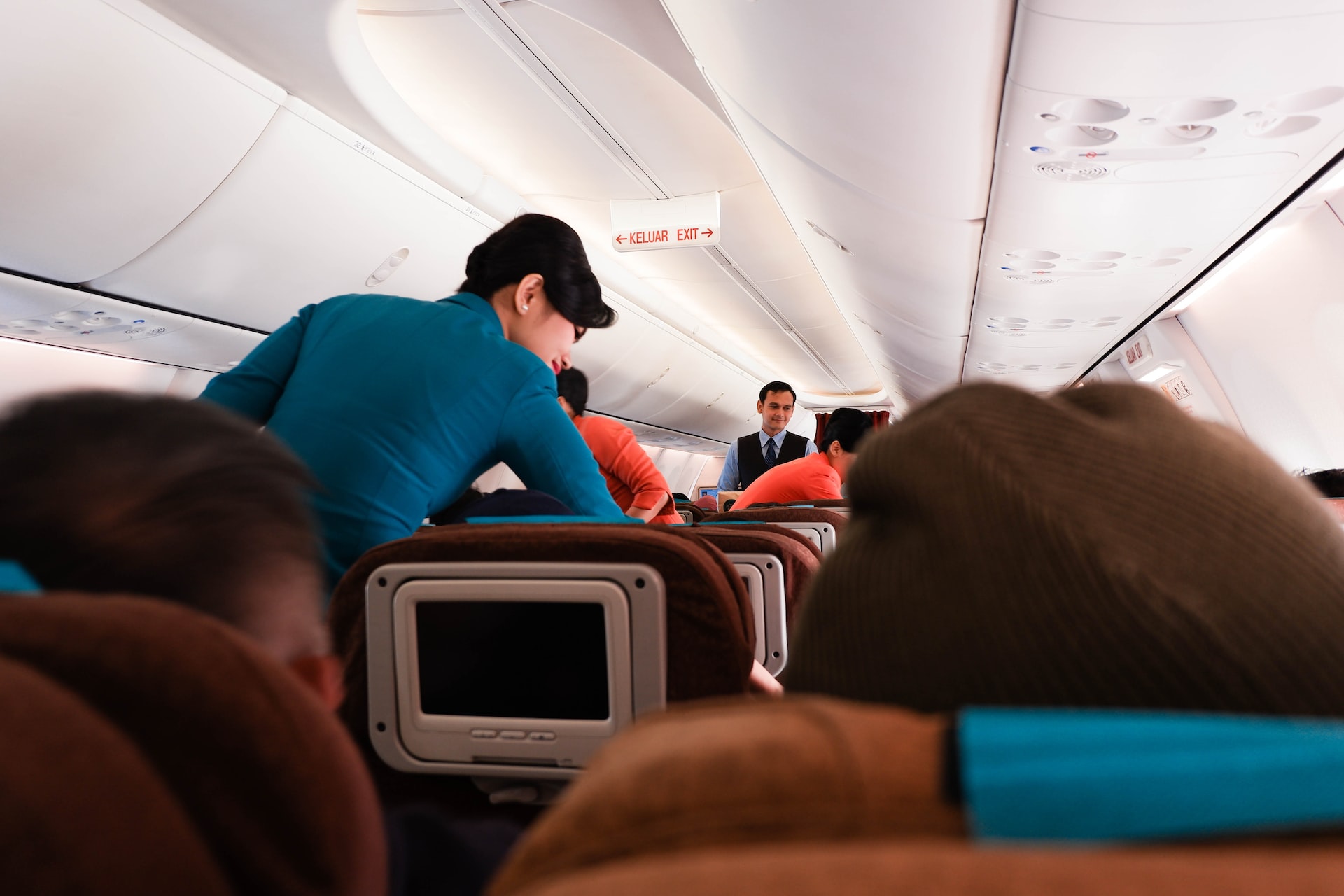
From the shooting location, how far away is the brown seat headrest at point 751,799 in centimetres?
33

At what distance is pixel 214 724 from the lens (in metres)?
0.40

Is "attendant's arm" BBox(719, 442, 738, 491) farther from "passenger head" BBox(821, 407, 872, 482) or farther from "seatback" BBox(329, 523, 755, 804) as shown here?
"seatback" BBox(329, 523, 755, 804)

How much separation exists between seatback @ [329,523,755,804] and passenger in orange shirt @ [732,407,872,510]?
3.66 m

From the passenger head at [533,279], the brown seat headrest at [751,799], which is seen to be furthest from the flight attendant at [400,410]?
the brown seat headrest at [751,799]

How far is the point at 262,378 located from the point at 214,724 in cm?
164

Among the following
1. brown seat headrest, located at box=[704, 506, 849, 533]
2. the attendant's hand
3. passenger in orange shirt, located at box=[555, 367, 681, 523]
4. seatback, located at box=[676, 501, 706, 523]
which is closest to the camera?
the attendant's hand

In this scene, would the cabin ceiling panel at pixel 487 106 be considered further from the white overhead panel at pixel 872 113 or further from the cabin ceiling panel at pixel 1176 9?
the cabin ceiling panel at pixel 1176 9

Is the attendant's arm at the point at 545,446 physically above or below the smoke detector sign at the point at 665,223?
below

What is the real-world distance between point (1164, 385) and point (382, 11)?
305 inches

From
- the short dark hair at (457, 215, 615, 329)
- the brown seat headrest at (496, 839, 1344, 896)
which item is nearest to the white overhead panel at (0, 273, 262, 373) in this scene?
the short dark hair at (457, 215, 615, 329)

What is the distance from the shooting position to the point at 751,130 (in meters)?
4.65

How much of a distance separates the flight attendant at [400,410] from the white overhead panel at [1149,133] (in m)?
2.09

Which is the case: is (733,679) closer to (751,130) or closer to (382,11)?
(751,130)

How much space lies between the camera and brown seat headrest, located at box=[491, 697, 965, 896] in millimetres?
329
